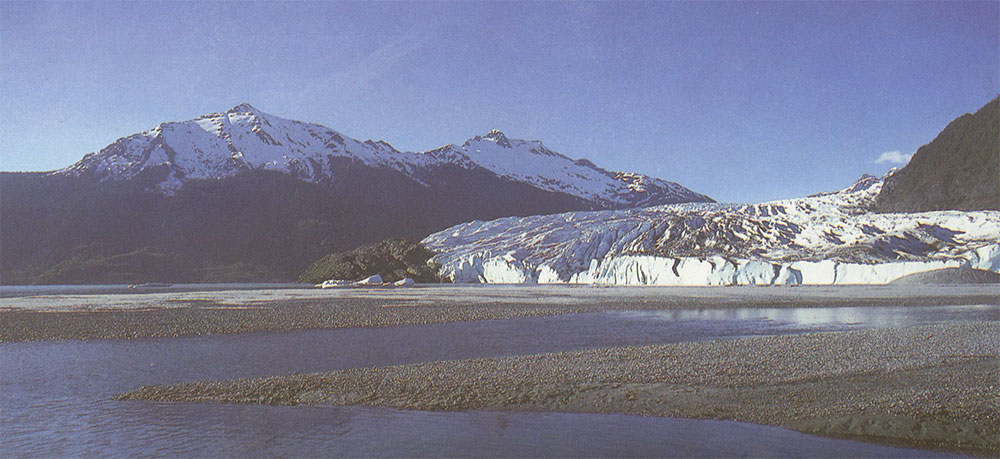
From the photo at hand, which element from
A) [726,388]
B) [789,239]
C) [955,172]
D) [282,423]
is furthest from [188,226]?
[955,172]

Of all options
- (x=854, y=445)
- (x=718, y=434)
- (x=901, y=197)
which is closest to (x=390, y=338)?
(x=718, y=434)

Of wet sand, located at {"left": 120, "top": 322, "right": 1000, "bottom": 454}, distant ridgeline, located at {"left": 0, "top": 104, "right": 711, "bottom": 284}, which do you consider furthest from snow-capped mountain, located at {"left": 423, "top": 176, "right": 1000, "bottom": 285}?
distant ridgeline, located at {"left": 0, "top": 104, "right": 711, "bottom": 284}

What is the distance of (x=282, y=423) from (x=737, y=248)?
70.5 metres

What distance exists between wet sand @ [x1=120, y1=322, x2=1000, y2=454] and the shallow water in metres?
0.66

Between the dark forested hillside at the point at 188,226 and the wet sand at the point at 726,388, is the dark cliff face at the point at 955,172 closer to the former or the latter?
the wet sand at the point at 726,388

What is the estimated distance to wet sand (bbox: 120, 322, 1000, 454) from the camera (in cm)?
1019

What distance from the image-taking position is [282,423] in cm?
1081

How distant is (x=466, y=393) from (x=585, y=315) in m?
18.8

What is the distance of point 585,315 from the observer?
30766mm

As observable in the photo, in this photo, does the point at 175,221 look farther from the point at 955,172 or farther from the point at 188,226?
the point at 955,172

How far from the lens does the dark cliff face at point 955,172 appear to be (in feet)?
344

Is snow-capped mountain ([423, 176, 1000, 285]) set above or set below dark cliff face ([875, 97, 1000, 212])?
below

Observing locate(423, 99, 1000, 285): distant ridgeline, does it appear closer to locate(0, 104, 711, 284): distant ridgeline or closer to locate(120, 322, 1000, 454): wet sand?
locate(120, 322, 1000, 454): wet sand

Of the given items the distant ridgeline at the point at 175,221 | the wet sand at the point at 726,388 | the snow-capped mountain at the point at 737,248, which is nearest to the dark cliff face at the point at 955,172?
the snow-capped mountain at the point at 737,248
